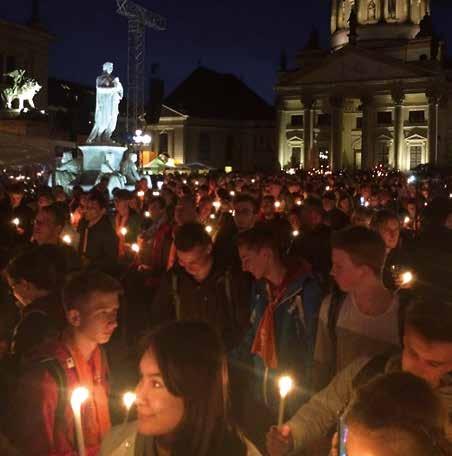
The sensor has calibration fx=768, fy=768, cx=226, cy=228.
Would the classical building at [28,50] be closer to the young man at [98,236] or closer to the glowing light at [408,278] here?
the young man at [98,236]

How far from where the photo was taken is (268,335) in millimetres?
5004

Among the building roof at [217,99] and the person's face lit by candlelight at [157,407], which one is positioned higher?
the building roof at [217,99]

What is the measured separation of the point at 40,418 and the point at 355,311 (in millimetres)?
1858

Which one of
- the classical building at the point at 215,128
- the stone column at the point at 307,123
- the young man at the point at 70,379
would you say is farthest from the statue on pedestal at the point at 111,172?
the classical building at the point at 215,128

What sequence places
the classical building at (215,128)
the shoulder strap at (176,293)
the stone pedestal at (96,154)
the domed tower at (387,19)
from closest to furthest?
the shoulder strap at (176,293), the stone pedestal at (96,154), the domed tower at (387,19), the classical building at (215,128)

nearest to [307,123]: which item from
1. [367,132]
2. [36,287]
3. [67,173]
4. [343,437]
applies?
[367,132]

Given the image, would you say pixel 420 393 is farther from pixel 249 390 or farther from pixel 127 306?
pixel 127 306

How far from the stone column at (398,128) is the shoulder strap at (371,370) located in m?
74.8

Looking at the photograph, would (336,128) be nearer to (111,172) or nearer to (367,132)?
(367,132)

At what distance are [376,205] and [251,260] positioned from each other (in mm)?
10117

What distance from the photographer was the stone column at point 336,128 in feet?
257

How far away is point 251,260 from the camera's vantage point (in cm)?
510

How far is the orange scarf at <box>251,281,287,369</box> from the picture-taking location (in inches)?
197

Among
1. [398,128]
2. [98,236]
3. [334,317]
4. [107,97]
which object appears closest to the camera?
[334,317]
